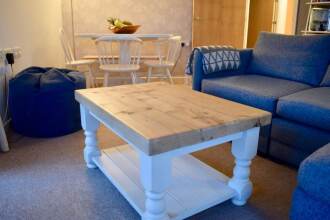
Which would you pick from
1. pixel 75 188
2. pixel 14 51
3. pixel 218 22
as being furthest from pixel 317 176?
pixel 218 22

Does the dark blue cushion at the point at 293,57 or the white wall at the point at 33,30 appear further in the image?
the white wall at the point at 33,30

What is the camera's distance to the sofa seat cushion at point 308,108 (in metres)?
1.59

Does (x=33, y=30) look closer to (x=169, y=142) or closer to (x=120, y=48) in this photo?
(x=120, y=48)

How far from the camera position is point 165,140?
1.03m

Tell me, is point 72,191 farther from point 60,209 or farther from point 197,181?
point 197,181

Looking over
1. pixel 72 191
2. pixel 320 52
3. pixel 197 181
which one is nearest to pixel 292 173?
pixel 197 181

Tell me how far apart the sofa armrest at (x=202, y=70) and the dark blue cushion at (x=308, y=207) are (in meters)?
1.46

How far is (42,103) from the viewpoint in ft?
7.14

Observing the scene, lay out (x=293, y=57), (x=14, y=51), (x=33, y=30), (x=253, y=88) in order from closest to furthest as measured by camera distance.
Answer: (x=253, y=88), (x=293, y=57), (x=14, y=51), (x=33, y=30)

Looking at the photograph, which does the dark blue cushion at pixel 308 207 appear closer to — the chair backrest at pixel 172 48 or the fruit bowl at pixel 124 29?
the chair backrest at pixel 172 48

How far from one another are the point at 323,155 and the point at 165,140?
58cm

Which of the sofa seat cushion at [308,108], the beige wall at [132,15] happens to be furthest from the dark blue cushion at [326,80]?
the beige wall at [132,15]

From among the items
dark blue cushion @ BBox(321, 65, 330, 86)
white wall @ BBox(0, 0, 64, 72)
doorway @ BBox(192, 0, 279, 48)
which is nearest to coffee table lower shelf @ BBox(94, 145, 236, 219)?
dark blue cushion @ BBox(321, 65, 330, 86)

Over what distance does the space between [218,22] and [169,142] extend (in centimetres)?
404
